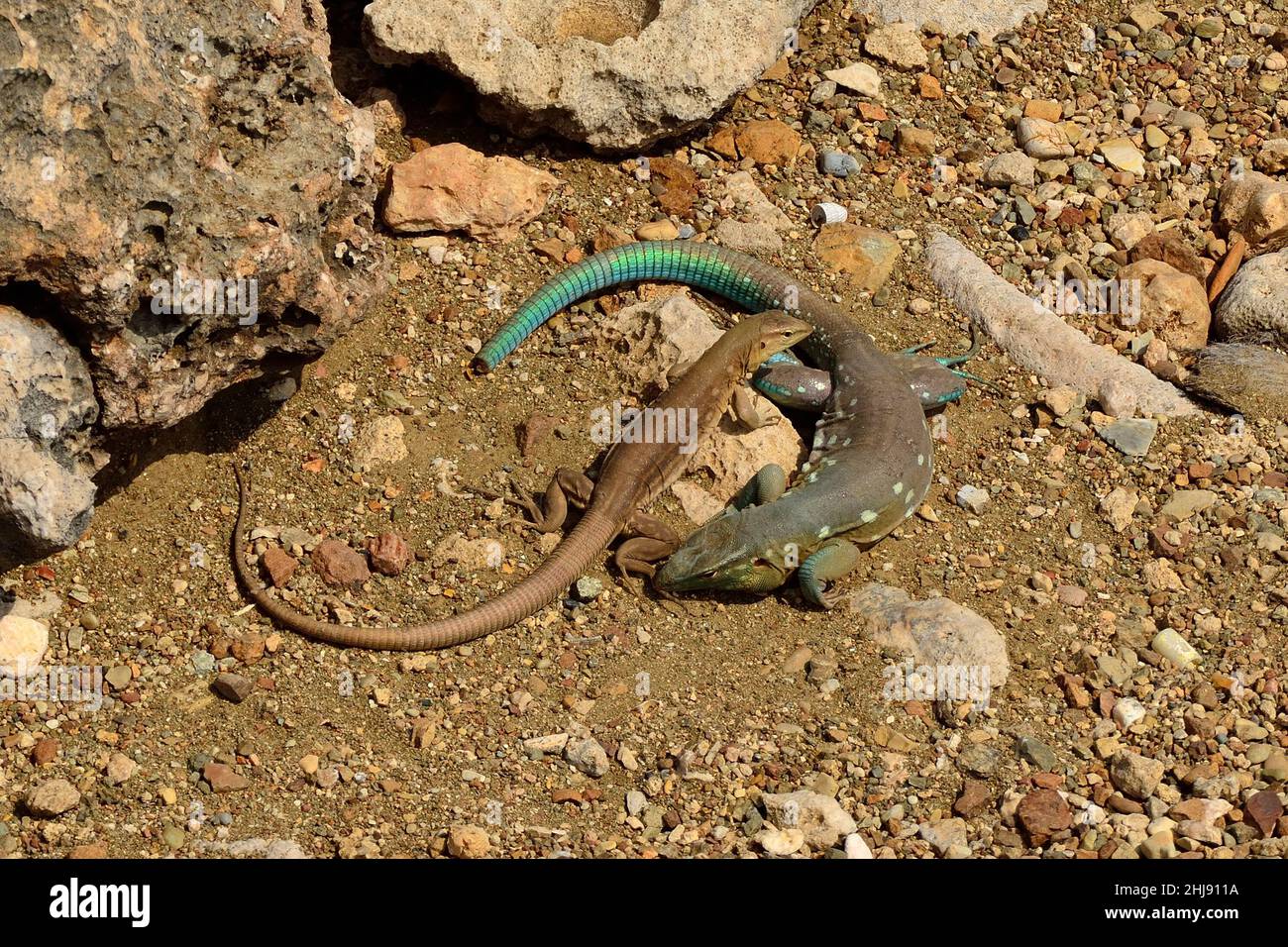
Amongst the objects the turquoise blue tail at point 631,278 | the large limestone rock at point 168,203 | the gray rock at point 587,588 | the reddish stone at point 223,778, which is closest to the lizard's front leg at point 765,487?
the gray rock at point 587,588

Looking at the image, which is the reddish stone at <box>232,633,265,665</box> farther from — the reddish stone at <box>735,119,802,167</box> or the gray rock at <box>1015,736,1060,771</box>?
the reddish stone at <box>735,119,802,167</box>

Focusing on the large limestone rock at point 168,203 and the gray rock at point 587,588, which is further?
the gray rock at point 587,588

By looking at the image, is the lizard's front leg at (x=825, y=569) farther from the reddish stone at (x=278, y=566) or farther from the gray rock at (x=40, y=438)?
the gray rock at (x=40, y=438)

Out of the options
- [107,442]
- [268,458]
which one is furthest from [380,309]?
[107,442]

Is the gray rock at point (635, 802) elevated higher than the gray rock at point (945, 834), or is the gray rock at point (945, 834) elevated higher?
the gray rock at point (635, 802)

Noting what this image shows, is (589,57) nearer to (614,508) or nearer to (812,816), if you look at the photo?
(614,508)

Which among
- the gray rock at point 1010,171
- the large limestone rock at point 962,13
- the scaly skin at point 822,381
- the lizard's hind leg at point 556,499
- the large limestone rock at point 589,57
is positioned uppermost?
the large limestone rock at point 962,13

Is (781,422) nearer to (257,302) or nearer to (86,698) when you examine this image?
(257,302)
